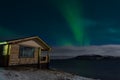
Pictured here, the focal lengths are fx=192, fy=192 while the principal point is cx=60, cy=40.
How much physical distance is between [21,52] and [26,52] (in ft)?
3.43

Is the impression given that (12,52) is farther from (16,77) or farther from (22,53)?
(16,77)

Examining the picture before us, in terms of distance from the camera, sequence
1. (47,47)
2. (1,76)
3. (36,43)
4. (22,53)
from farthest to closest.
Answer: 1. (47,47)
2. (36,43)
3. (22,53)
4. (1,76)

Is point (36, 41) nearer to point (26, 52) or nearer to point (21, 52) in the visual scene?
point (26, 52)

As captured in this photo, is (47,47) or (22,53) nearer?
(22,53)

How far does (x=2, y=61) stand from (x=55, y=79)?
368 inches

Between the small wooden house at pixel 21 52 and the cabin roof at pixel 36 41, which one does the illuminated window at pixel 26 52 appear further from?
the cabin roof at pixel 36 41

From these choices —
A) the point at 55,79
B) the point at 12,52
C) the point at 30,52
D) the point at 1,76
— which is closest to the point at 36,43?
the point at 30,52

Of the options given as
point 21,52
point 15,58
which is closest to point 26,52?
point 21,52

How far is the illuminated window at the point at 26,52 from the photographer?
1094 inches

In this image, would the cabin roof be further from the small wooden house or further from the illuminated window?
the illuminated window

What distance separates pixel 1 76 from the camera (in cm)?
1769

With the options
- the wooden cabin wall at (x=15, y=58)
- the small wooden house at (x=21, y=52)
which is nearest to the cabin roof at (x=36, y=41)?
the small wooden house at (x=21, y=52)

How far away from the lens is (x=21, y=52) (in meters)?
27.8

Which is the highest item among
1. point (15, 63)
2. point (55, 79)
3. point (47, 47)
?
point (47, 47)
